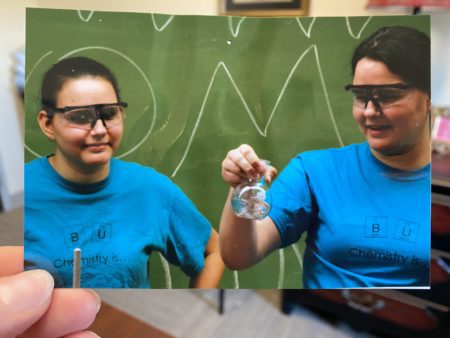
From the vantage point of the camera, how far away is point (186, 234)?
0.45 metres

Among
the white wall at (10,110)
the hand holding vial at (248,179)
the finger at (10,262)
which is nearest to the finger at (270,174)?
the hand holding vial at (248,179)

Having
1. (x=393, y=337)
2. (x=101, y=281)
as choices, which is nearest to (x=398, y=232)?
(x=101, y=281)

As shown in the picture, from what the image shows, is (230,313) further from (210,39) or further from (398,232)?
(210,39)

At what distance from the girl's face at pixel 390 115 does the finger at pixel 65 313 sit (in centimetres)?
39

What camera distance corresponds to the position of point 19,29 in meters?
1.73

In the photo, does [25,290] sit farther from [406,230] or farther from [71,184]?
[406,230]

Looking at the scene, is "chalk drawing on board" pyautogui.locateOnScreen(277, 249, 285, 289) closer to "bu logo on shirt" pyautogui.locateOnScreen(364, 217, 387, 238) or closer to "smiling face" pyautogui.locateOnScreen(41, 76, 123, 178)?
"bu logo on shirt" pyautogui.locateOnScreen(364, 217, 387, 238)

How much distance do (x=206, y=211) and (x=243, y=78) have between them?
16cm

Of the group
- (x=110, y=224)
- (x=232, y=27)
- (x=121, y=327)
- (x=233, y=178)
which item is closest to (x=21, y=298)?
(x=110, y=224)

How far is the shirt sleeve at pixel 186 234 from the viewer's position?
1.46ft

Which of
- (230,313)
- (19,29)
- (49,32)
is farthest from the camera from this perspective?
(19,29)

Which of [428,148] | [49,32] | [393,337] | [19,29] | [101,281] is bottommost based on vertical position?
[393,337]

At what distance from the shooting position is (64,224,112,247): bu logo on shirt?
1.39 feet

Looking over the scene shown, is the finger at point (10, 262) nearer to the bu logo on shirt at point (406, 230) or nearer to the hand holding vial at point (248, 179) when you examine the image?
the hand holding vial at point (248, 179)
